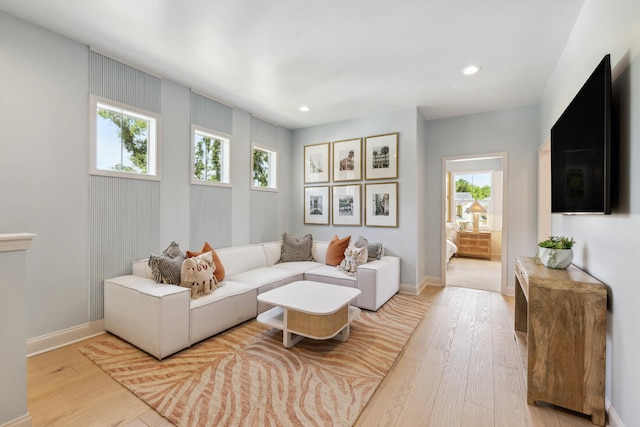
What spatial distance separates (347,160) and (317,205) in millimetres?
964

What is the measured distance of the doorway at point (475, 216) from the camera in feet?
21.1

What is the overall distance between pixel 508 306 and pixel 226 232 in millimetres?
3926

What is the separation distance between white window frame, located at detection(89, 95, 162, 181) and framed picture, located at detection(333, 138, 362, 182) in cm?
266

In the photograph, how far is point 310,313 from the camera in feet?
7.61

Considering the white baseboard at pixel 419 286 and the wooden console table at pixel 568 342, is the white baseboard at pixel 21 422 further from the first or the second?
the white baseboard at pixel 419 286

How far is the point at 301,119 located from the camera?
476 centimetres

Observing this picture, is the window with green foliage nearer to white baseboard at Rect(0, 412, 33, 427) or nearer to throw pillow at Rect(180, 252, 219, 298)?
throw pillow at Rect(180, 252, 219, 298)

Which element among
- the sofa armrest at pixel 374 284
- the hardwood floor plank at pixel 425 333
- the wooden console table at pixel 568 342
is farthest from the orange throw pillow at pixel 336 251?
the wooden console table at pixel 568 342

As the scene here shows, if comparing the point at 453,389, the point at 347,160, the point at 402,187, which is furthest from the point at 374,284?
the point at 347,160

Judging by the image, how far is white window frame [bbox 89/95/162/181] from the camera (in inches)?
106

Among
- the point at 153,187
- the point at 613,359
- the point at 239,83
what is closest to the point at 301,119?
the point at 239,83

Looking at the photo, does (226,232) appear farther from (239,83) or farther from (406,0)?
(406,0)

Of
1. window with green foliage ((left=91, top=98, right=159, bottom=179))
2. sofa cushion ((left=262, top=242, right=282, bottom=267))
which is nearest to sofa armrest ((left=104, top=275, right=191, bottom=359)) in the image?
window with green foliage ((left=91, top=98, right=159, bottom=179))

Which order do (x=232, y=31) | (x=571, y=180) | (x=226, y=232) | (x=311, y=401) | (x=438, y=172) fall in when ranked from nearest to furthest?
(x=311, y=401), (x=571, y=180), (x=232, y=31), (x=226, y=232), (x=438, y=172)
